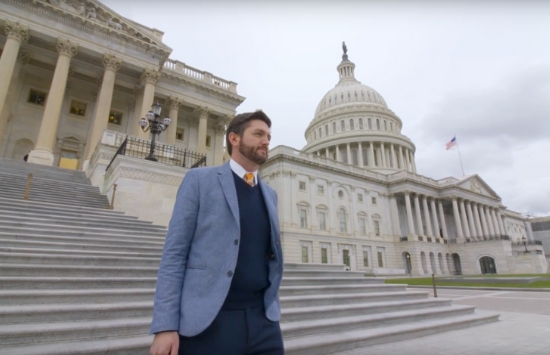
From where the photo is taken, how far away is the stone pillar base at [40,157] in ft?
59.3

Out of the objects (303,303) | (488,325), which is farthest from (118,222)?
(488,325)

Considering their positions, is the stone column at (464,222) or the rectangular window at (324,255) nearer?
the rectangular window at (324,255)

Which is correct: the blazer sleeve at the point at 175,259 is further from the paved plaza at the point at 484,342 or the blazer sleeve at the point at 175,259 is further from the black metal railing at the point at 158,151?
the black metal railing at the point at 158,151

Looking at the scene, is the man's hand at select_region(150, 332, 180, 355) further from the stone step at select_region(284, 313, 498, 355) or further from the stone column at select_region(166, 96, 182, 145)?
the stone column at select_region(166, 96, 182, 145)

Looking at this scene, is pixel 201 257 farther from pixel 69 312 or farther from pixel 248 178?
pixel 69 312

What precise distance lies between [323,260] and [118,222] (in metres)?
36.6

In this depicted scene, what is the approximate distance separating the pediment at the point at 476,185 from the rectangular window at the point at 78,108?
2472 inches

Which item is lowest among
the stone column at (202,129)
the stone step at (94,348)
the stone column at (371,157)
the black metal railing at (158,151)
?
the stone step at (94,348)

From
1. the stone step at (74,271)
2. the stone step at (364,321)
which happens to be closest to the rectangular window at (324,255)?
the stone step at (364,321)

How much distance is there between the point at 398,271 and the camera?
1751 inches

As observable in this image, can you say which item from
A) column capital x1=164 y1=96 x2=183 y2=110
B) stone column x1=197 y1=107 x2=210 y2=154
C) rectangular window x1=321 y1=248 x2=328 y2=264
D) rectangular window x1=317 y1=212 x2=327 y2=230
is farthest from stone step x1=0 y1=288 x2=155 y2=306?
rectangular window x1=317 y1=212 x2=327 y2=230

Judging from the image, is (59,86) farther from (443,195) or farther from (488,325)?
(443,195)

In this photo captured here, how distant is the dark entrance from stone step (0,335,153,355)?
61.9m

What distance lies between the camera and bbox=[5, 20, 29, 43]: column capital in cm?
1934
